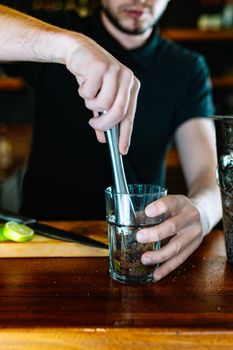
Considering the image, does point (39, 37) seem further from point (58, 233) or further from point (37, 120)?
point (37, 120)

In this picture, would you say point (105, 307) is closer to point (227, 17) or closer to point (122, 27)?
point (122, 27)

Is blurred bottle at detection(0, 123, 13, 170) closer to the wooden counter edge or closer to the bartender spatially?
the bartender

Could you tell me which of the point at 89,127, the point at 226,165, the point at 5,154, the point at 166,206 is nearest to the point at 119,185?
the point at 166,206

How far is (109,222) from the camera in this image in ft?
3.34

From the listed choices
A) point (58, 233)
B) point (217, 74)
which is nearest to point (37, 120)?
point (58, 233)

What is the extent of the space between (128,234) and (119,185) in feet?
0.32

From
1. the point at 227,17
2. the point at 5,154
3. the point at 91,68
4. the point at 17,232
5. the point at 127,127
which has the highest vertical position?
the point at 91,68

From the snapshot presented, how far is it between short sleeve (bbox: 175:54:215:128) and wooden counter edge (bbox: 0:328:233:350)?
1220 millimetres

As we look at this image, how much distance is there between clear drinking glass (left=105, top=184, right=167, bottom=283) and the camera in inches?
38.8

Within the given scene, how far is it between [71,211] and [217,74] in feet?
8.80

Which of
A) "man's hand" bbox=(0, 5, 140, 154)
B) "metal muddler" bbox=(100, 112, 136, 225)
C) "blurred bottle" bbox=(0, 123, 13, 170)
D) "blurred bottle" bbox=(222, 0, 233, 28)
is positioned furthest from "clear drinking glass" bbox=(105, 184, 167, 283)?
"blurred bottle" bbox=(222, 0, 233, 28)

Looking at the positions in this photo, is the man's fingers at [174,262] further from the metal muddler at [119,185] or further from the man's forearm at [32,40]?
the man's forearm at [32,40]

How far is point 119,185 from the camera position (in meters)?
1.03

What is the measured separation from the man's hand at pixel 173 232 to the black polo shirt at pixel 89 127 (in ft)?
2.60
